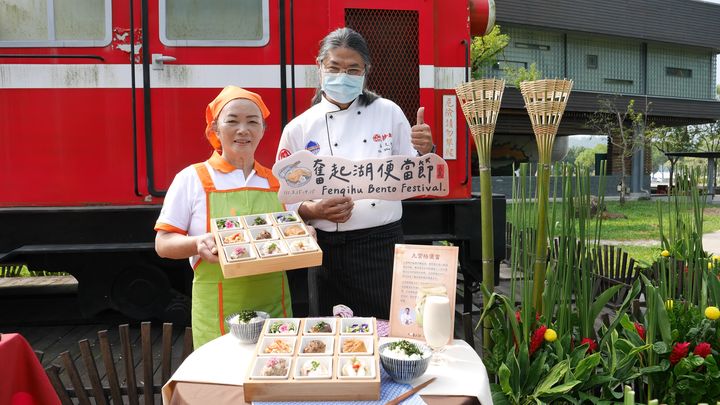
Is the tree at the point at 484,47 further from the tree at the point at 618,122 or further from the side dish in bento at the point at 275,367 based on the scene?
the side dish in bento at the point at 275,367

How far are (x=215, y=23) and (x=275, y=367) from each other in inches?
108

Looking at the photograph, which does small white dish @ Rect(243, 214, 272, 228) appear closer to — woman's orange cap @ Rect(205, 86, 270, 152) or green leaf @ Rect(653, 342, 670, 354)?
woman's orange cap @ Rect(205, 86, 270, 152)

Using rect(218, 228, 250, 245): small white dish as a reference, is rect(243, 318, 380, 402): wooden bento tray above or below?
below

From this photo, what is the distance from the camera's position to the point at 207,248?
178 centimetres

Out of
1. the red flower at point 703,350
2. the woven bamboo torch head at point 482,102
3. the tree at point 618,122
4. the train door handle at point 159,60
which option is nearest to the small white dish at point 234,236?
the woven bamboo torch head at point 482,102

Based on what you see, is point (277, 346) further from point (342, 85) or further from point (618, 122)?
point (618, 122)

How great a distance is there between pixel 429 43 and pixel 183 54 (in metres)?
1.72

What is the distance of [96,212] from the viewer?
336 centimetres

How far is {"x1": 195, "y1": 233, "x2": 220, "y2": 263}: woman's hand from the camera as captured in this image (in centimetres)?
177

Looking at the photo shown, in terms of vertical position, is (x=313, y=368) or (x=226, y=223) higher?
(x=226, y=223)

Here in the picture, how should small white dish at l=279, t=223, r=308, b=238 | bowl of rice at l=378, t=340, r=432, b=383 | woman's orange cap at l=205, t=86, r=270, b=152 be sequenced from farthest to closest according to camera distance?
woman's orange cap at l=205, t=86, r=270, b=152 → small white dish at l=279, t=223, r=308, b=238 → bowl of rice at l=378, t=340, r=432, b=383

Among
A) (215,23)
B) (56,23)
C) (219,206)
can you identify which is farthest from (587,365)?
(56,23)

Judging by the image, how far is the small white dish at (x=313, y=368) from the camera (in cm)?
136

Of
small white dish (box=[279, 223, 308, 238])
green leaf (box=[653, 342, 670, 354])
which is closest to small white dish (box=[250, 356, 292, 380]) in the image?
small white dish (box=[279, 223, 308, 238])
